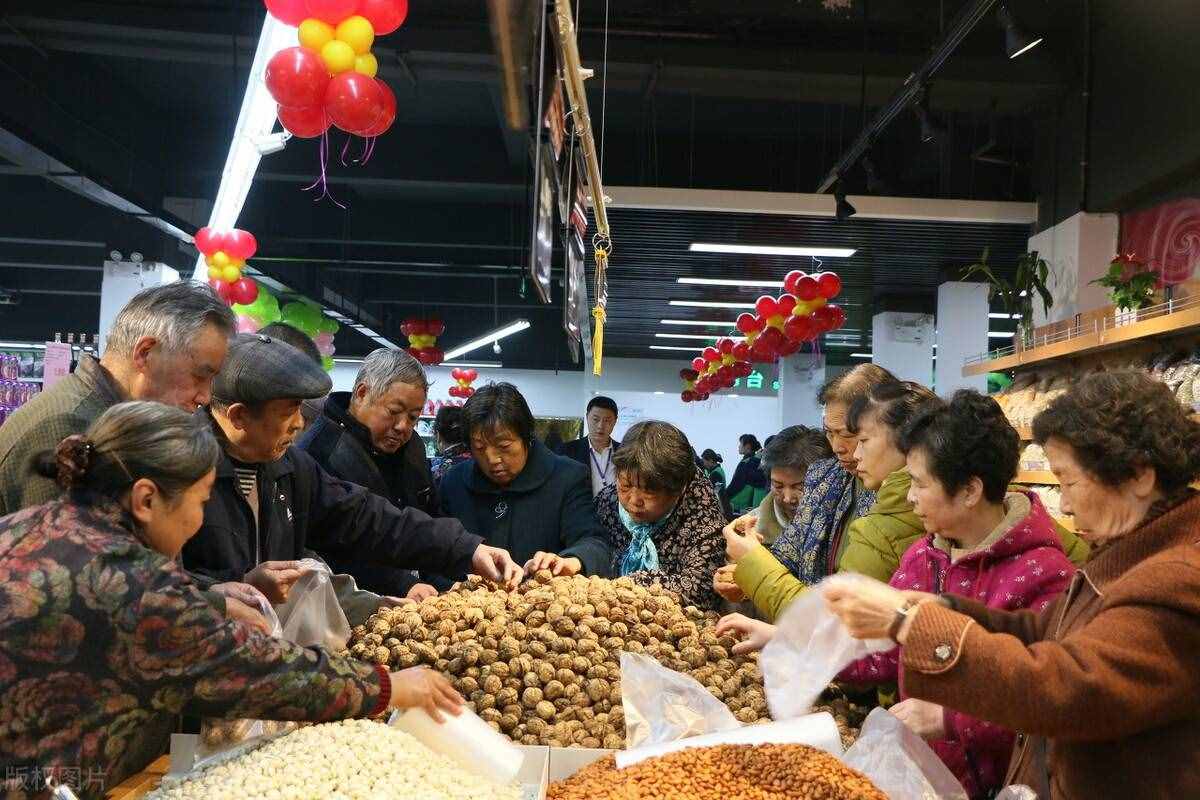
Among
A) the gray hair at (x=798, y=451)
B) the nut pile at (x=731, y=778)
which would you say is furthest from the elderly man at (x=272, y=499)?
the gray hair at (x=798, y=451)

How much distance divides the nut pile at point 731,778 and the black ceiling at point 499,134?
370cm

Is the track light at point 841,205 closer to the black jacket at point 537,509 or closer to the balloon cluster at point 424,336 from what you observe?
the black jacket at point 537,509

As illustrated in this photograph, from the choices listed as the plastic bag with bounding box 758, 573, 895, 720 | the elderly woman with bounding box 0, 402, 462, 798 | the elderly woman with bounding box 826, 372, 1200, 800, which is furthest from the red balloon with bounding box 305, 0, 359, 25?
the elderly woman with bounding box 826, 372, 1200, 800

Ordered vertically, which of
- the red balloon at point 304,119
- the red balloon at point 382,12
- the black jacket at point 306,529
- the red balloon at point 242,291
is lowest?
the black jacket at point 306,529

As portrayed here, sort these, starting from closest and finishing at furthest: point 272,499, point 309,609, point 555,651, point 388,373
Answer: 1. point 309,609
2. point 555,651
3. point 272,499
4. point 388,373

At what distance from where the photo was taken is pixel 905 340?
13977 mm

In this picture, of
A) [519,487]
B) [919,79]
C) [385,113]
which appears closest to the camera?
[519,487]

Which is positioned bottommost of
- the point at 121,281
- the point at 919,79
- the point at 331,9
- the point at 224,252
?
the point at 224,252

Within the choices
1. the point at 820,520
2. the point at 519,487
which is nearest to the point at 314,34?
the point at 519,487

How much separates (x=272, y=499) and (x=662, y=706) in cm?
114

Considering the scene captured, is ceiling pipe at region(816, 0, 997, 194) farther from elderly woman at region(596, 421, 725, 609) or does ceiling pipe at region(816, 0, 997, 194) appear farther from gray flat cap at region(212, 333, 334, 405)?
gray flat cap at region(212, 333, 334, 405)

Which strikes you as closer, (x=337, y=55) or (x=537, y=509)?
(x=537, y=509)

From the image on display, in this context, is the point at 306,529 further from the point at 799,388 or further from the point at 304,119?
the point at 799,388

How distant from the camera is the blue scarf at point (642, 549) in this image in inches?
137
